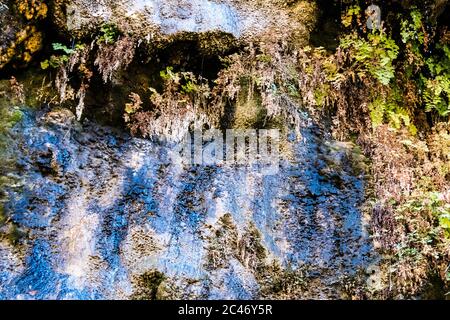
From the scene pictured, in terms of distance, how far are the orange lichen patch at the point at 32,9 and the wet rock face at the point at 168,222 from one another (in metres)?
1.31

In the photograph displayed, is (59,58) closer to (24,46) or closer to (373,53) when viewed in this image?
(24,46)

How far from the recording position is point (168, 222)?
480 centimetres

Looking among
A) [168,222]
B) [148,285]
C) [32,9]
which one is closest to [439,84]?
[168,222]

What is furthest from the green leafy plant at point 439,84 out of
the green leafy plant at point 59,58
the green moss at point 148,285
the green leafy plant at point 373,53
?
the green leafy plant at point 59,58

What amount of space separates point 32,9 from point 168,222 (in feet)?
10.6

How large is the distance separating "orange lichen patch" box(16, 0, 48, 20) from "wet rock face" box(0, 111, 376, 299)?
1.31m

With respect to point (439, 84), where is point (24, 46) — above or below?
above

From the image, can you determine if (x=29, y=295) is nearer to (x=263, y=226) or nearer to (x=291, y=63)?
(x=263, y=226)

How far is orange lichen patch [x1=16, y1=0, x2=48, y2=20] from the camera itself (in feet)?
16.7

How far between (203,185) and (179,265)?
1092mm

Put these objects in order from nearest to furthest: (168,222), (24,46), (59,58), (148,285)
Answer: (148,285)
(168,222)
(24,46)
(59,58)

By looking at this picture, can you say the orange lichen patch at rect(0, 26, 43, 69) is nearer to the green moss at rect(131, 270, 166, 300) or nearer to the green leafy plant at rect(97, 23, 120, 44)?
the green leafy plant at rect(97, 23, 120, 44)

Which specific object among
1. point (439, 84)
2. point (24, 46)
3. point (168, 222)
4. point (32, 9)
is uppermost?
point (32, 9)
